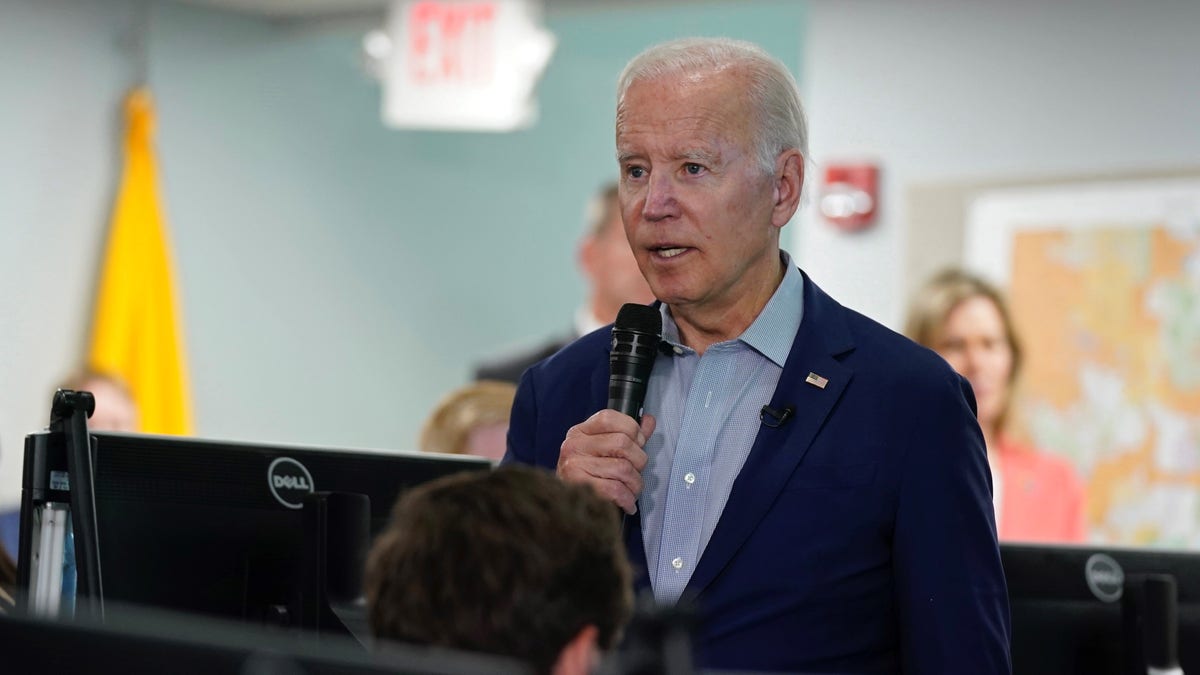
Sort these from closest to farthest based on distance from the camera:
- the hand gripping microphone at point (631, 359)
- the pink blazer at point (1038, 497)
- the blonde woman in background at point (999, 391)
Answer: the hand gripping microphone at point (631, 359), the blonde woman in background at point (999, 391), the pink blazer at point (1038, 497)

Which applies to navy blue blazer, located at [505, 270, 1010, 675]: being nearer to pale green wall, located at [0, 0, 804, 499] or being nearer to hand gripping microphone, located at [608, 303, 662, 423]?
hand gripping microphone, located at [608, 303, 662, 423]

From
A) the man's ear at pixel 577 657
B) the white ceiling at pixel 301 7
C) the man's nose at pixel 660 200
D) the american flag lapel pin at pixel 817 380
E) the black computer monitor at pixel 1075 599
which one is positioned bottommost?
the black computer monitor at pixel 1075 599

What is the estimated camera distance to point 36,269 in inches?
228

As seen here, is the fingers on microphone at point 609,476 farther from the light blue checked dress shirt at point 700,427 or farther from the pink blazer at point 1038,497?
the pink blazer at point 1038,497

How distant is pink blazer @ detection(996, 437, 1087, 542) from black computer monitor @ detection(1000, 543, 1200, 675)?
9.17ft

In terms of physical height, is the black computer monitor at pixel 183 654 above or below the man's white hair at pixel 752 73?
below

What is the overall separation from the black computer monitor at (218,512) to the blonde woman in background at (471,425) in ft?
4.48

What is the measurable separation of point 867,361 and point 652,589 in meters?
0.37

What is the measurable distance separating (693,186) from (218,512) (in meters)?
0.72

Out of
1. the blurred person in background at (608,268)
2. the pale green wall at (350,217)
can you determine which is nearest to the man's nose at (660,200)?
the blurred person in background at (608,268)

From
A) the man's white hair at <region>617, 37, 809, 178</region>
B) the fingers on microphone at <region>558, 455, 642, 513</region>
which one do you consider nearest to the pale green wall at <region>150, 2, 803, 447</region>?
the man's white hair at <region>617, 37, 809, 178</region>

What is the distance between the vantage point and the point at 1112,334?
4.68 metres

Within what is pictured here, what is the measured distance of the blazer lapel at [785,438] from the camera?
1.77m

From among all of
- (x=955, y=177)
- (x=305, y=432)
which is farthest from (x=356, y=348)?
(x=955, y=177)
